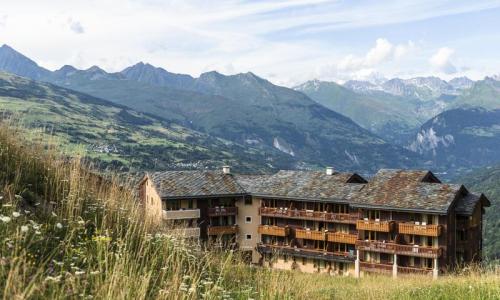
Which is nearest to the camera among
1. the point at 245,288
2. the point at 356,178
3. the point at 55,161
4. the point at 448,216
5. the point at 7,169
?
the point at 245,288

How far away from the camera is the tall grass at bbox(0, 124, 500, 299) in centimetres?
761

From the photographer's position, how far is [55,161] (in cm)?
1512

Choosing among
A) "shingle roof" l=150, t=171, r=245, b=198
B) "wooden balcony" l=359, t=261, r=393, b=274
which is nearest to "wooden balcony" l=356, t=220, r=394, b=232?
"wooden balcony" l=359, t=261, r=393, b=274

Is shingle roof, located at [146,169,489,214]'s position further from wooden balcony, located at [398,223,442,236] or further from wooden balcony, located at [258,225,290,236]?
wooden balcony, located at [258,225,290,236]

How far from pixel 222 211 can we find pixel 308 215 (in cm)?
1109

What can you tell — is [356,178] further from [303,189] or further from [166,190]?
[166,190]

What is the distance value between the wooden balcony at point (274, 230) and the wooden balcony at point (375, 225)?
1050 cm

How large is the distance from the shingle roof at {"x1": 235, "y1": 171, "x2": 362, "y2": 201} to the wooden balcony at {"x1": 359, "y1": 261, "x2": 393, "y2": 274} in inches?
302

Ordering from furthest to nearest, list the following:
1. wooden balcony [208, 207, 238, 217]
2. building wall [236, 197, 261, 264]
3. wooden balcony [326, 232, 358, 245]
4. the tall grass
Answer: building wall [236, 197, 261, 264] → wooden balcony [208, 207, 238, 217] → wooden balcony [326, 232, 358, 245] → the tall grass

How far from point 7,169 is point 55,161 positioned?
258 centimetres

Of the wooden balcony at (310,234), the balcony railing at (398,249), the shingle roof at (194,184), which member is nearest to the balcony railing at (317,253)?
the wooden balcony at (310,234)

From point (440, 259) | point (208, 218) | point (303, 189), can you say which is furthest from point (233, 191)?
point (440, 259)

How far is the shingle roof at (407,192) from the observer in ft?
A: 185

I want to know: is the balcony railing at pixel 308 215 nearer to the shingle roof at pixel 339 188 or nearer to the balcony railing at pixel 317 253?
the shingle roof at pixel 339 188
